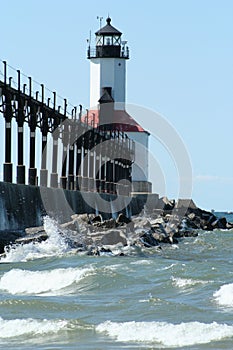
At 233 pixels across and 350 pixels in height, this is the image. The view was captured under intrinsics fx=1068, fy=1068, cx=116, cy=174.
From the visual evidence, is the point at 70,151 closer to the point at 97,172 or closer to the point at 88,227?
the point at 97,172

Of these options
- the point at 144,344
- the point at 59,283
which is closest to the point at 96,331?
the point at 144,344

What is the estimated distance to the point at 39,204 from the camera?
39844 mm

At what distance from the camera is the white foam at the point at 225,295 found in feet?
69.0

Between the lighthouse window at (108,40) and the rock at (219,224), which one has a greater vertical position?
the lighthouse window at (108,40)

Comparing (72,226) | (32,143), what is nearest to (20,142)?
(32,143)

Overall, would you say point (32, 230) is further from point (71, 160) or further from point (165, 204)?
point (165, 204)

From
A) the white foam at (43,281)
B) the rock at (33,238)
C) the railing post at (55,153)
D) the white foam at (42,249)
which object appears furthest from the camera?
the railing post at (55,153)

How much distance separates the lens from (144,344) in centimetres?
1691

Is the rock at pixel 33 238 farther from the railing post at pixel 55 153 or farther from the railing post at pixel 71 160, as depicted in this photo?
the railing post at pixel 71 160

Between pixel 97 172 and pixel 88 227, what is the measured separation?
3042 centimetres

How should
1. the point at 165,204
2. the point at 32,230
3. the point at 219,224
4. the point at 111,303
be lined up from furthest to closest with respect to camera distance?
the point at 165,204, the point at 219,224, the point at 32,230, the point at 111,303

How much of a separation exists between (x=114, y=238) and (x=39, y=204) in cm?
338

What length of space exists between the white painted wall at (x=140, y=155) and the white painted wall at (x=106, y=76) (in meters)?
3.84

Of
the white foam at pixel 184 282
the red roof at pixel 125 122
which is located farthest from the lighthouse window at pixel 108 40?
the white foam at pixel 184 282
